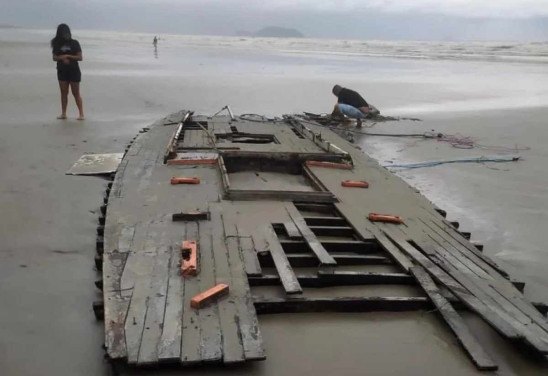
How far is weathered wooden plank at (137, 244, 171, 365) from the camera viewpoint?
7.71ft

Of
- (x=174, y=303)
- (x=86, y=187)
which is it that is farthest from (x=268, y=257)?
(x=86, y=187)

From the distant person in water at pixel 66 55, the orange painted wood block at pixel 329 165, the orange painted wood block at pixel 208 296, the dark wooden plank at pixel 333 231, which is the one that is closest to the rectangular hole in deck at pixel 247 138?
the orange painted wood block at pixel 329 165

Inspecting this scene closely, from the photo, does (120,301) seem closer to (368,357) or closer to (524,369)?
(368,357)

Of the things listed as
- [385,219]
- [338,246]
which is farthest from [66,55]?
[338,246]

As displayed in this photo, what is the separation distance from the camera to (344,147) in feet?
23.3

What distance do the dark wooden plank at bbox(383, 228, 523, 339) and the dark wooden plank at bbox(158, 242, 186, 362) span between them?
61.6 inches

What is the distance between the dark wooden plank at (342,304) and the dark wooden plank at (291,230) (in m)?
0.78

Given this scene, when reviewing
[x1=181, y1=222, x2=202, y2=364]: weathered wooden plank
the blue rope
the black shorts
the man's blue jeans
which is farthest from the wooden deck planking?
the man's blue jeans

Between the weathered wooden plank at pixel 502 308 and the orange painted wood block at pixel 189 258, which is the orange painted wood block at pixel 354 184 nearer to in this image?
the weathered wooden plank at pixel 502 308

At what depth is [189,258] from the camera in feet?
10.4

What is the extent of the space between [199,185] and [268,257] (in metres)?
1.59

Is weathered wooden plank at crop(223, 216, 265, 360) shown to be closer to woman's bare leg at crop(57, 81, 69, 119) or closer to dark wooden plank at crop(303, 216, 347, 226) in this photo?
dark wooden plank at crop(303, 216, 347, 226)

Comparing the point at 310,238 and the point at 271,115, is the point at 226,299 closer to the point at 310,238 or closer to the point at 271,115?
the point at 310,238

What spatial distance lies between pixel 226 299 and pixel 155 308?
14.8 inches
